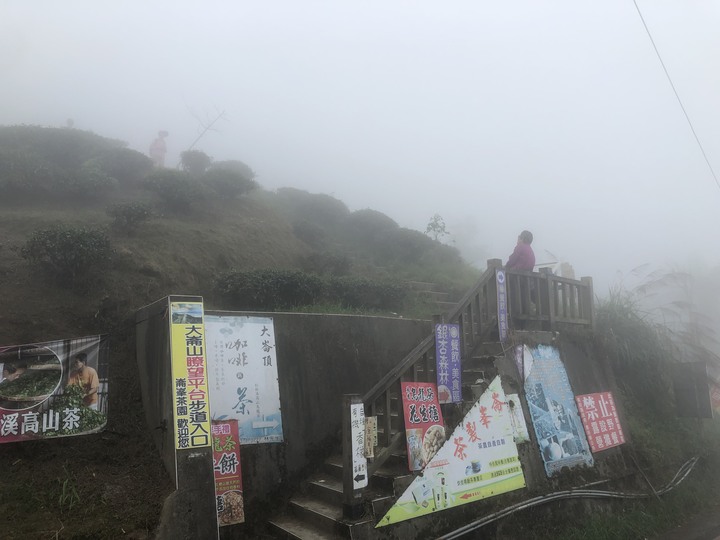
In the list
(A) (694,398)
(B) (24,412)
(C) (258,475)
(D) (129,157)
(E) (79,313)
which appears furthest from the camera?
(D) (129,157)

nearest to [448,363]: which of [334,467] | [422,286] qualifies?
[334,467]

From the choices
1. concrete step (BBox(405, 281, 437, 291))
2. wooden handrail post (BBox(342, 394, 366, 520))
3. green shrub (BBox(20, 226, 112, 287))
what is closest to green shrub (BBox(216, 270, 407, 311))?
green shrub (BBox(20, 226, 112, 287))

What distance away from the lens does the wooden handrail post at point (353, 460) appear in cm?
543

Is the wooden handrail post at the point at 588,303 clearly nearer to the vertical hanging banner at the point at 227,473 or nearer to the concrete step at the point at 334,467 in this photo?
the concrete step at the point at 334,467

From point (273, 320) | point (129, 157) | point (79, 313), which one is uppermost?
point (129, 157)

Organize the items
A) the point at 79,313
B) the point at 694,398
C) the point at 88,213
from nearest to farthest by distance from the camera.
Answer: the point at 79,313, the point at 88,213, the point at 694,398

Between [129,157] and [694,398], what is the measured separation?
1528 cm

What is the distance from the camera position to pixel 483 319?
8477 mm

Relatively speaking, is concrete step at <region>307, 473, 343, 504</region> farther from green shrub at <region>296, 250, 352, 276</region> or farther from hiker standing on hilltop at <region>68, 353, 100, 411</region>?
green shrub at <region>296, 250, 352, 276</region>

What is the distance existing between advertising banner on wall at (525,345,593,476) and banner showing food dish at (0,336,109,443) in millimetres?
6695

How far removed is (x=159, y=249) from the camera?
9227 mm

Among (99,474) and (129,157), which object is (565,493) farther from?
(129,157)

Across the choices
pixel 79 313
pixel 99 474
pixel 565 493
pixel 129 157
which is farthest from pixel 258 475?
pixel 129 157

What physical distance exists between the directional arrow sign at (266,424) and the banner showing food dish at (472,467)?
77.4 inches
